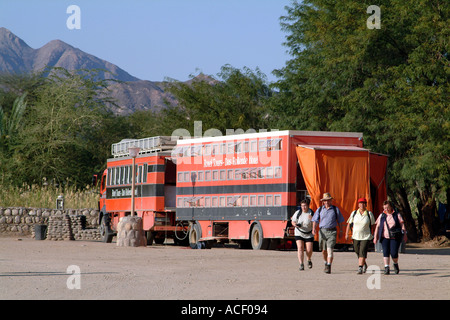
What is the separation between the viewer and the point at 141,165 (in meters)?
34.4

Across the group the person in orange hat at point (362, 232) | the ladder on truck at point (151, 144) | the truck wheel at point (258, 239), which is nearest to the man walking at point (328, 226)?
the person in orange hat at point (362, 232)

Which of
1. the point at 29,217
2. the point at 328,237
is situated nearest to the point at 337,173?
the point at 328,237

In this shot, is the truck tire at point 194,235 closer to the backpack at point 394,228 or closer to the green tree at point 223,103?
the backpack at point 394,228

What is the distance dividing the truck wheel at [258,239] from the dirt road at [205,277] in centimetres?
217

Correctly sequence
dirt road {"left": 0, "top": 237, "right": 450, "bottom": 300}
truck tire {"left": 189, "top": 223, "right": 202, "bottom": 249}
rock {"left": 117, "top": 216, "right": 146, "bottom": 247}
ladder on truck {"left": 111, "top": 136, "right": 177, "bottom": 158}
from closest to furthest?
dirt road {"left": 0, "top": 237, "right": 450, "bottom": 300} → rock {"left": 117, "top": 216, "right": 146, "bottom": 247} → truck tire {"left": 189, "top": 223, "right": 202, "bottom": 249} → ladder on truck {"left": 111, "top": 136, "right": 177, "bottom": 158}

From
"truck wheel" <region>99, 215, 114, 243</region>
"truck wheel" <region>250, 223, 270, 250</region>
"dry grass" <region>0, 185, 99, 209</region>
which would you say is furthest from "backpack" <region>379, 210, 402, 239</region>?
"dry grass" <region>0, 185, 99, 209</region>

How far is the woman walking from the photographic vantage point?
19469 millimetres

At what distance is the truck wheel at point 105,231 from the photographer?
119 ft

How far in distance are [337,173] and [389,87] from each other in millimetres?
8031

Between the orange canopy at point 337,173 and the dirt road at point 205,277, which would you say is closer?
the dirt road at point 205,277

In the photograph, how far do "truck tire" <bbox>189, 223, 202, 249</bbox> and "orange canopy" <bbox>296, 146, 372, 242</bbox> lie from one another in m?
6.06

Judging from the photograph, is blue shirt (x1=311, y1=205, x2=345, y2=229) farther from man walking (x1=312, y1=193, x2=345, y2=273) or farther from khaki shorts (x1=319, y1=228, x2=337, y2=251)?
khaki shorts (x1=319, y1=228, x2=337, y2=251)

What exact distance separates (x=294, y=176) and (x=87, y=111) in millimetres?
32652
